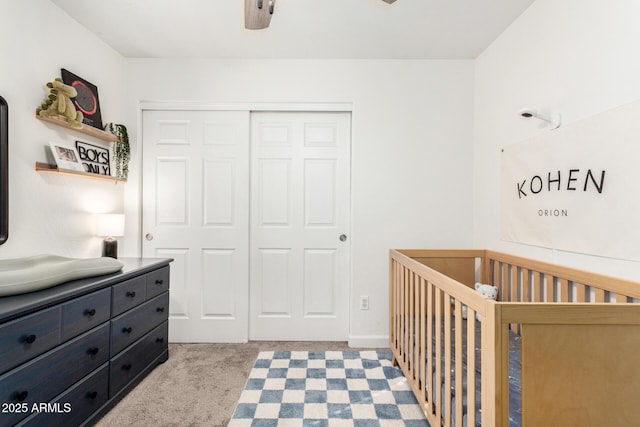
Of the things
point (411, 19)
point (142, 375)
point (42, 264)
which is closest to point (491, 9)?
point (411, 19)

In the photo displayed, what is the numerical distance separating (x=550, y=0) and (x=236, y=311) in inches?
114

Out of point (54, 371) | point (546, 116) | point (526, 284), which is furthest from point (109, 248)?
point (546, 116)

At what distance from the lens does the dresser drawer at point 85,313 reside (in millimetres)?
1345

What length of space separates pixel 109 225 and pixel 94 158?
0.51 metres

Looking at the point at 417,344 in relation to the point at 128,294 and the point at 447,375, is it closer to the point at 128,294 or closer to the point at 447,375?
the point at 447,375

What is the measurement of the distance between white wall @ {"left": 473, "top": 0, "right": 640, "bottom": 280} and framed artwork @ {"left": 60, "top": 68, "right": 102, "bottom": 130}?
2.81m

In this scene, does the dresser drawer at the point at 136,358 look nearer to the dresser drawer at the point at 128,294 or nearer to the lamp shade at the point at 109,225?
the dresser drawer at the point at 128,294

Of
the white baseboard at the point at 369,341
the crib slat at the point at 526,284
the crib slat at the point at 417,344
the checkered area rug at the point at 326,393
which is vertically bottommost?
the checkered area rug at the point at 326,393

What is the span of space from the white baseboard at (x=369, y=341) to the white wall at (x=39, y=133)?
2009 mm

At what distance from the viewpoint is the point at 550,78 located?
66.6 inches

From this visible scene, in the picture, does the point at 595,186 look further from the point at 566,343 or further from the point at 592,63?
the point at 566,343

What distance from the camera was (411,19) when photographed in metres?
1.98

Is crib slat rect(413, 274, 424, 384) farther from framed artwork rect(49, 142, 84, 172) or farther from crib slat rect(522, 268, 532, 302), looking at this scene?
framed artwork rect(49, 142, 84, 172)

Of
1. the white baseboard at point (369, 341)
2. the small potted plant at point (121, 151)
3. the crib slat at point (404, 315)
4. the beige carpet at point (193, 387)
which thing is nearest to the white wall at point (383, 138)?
the white baseboard at point (369, 341)
